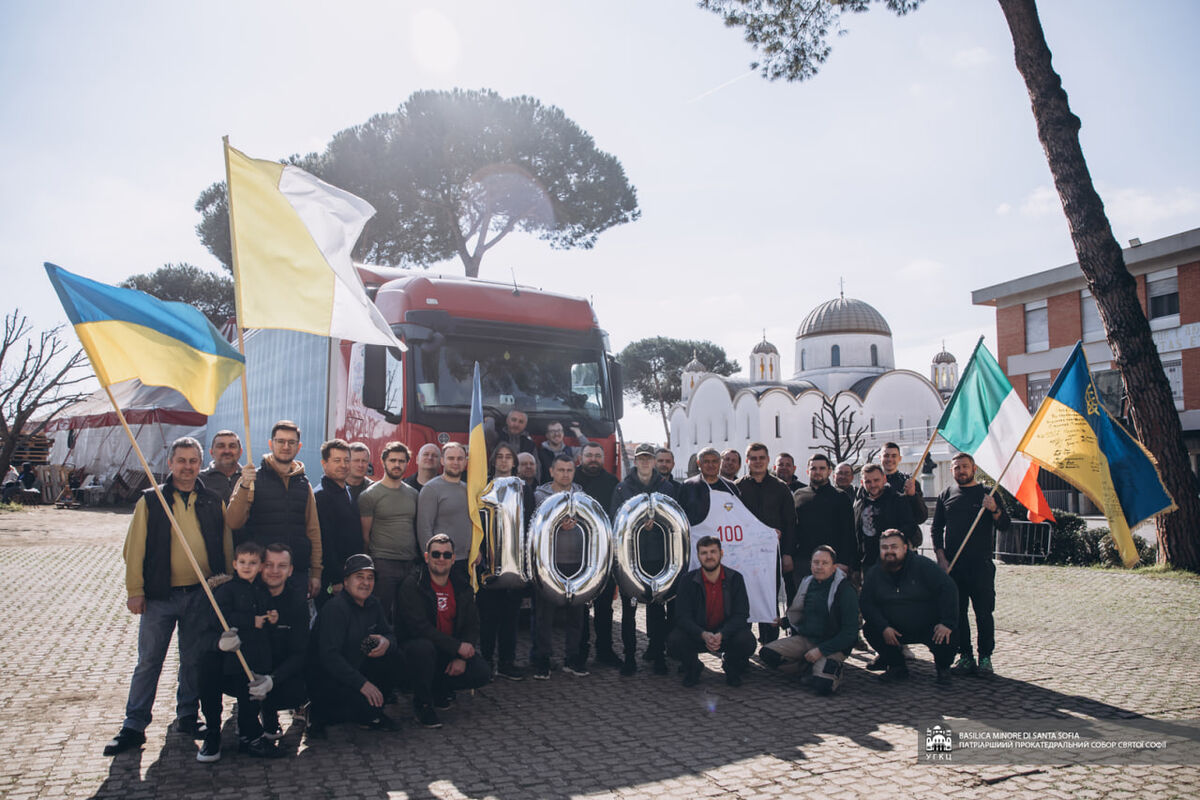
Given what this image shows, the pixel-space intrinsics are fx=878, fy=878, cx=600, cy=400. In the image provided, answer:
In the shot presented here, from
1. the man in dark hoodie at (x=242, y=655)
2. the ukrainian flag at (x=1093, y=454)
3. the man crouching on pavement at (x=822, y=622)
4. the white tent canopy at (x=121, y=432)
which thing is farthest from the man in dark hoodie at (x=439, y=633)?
the white tent canopy at (x=121, y=432)

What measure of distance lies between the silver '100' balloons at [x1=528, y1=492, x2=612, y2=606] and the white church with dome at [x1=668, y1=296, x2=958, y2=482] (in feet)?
152

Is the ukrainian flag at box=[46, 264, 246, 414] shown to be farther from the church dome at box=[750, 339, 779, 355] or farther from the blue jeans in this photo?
the church dome at box=[750, 339, 779, 355]

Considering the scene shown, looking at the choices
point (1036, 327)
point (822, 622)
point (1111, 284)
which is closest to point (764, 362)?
point (1036, 327)

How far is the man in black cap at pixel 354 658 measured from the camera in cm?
547

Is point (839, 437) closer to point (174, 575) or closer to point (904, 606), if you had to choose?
point (904, 606)

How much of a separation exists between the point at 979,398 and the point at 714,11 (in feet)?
31.9

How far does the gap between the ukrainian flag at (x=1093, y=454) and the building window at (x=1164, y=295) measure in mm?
31087

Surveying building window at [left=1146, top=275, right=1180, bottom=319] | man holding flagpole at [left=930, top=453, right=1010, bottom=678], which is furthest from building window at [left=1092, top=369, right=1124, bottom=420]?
man holding flagpole at [left=930, top=453, right=1010, bottom=678]

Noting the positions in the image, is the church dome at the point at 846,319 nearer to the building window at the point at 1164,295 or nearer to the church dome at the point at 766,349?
the church dome at the point at 766,349

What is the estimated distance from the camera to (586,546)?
23.1 feet

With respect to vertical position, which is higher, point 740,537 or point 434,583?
point 740,537

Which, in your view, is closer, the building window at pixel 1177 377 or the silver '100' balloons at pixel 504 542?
the silver '100' balloons at pixel 504 542

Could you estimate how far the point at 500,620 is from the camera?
7105 mm

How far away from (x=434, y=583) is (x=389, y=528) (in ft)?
2.07
